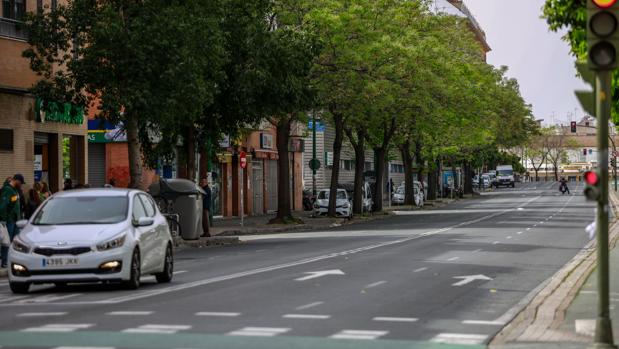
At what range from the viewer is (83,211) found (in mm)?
19141

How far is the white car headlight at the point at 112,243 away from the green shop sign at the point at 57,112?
63.5 feet

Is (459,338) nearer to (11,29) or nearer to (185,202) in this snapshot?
(185,202)

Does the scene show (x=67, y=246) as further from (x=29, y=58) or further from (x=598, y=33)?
(x=29, y=58)

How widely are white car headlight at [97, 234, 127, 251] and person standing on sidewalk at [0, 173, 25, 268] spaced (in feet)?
26.6

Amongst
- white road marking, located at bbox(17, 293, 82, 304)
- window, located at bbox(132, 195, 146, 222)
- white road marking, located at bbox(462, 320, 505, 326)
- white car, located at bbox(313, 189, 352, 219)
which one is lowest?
white road marking, located at bbox(462, 320, 505, 326)

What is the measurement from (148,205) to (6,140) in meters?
18.2

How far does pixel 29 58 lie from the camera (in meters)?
38.7

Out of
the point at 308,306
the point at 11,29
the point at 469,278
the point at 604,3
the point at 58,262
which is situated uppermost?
the point at 11,29

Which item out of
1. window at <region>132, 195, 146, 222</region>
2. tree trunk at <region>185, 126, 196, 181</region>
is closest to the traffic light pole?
window at <region>132, 195, 146, 222</region>

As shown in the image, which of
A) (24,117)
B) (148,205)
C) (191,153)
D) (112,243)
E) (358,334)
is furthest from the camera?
(191,153)

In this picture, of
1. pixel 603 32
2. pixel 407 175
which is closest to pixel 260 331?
pixel 603 32

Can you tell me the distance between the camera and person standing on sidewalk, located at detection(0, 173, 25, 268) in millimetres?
26031

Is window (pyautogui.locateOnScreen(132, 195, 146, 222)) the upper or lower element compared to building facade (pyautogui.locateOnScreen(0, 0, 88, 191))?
lower

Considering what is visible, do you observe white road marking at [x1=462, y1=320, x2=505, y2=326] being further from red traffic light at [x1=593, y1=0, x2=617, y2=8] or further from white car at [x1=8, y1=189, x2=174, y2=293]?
white car at [x1=8, y1=189, x2=174, y2=293]
